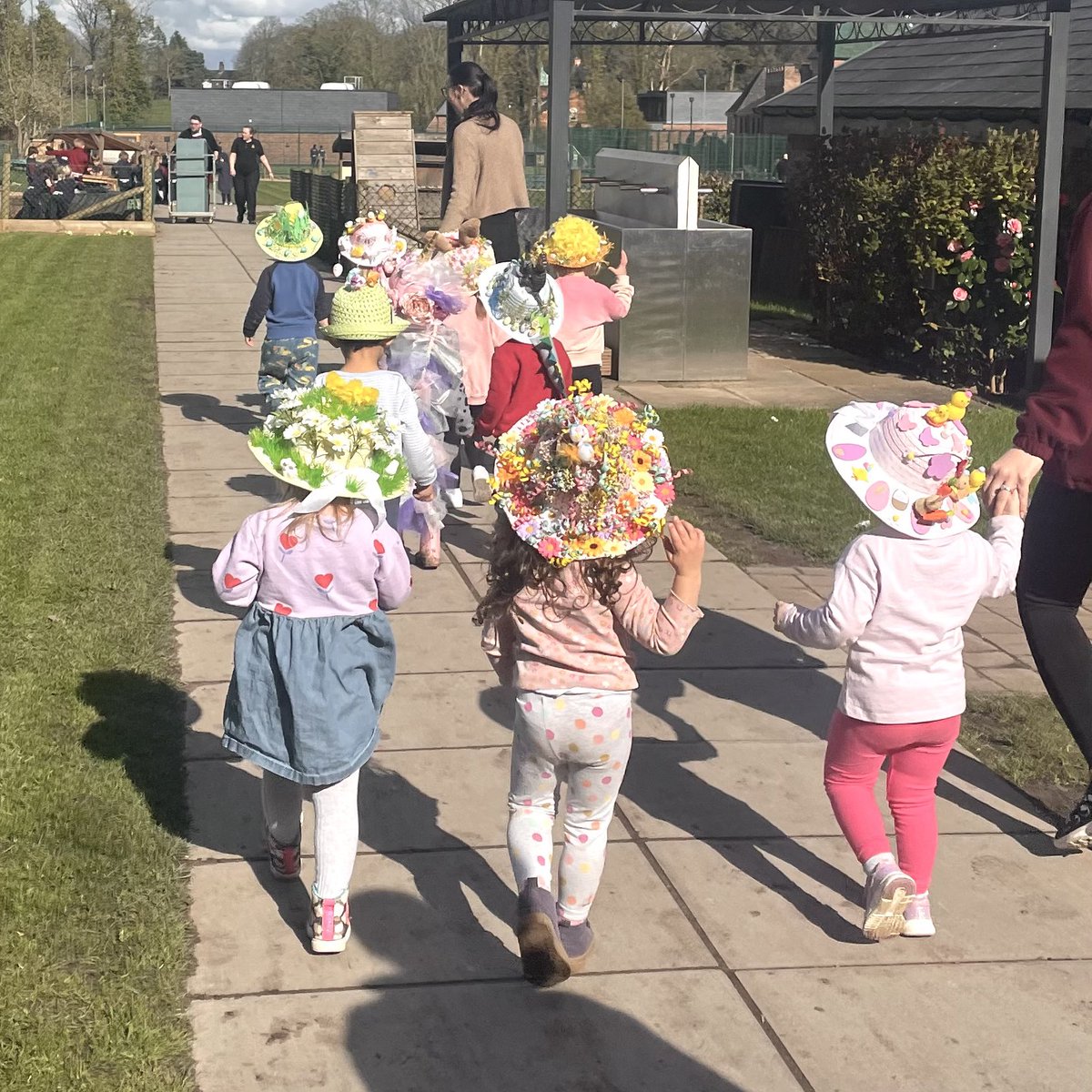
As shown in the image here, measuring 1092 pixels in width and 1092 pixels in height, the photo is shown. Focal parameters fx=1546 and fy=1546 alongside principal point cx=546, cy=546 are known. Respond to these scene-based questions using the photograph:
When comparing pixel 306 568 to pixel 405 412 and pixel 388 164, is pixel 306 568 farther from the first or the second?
pixel 388 164

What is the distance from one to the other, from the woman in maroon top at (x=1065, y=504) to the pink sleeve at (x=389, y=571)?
5.03 feet

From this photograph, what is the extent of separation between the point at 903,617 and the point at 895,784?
1.55 feet

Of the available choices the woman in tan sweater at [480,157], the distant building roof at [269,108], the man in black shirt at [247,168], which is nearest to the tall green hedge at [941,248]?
the woman in tan sweater at [480,157]

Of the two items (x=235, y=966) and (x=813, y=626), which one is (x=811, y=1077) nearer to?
(x=813, y=626)

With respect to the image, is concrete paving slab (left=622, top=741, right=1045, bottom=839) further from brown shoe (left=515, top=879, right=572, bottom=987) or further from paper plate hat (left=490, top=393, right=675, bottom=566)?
paper plate hat (left=490, top=393, right=675, bottom=566)

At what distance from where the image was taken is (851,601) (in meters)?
3.82

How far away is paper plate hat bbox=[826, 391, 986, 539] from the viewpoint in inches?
147

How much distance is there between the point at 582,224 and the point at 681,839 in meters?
3.17

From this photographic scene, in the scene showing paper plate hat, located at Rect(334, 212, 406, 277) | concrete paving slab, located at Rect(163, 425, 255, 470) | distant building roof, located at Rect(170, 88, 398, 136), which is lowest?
concrete paving slab, located at Rect(163, 425, 255, 470)

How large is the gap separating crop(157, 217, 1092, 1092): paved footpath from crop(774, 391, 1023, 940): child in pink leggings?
27cm

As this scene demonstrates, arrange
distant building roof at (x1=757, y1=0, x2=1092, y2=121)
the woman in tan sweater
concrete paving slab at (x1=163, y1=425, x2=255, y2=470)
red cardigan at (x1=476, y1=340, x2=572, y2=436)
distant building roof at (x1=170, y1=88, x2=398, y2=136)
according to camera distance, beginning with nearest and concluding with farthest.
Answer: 1. red cardigan at (x1=476, y1=340, x2=572, y2=436)
2. the woman in tan sweater
3. concrete paving slab at (x1=163, y1=425, x2=255, y2=470)
4. distant building roof at (x1=757, y1=0, x2=1092, y2=121)
5. distant building roof at (x1=170, y1=88, x2=398, y2=136)

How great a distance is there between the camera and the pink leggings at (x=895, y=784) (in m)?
3.96

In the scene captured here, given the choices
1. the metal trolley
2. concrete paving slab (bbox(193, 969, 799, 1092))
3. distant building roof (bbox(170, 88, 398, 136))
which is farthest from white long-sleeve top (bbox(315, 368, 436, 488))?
distant building roof (bbox(170, 88, 398, 136))

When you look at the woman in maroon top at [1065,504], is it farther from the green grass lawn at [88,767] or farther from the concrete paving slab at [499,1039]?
the green grass lawn at [88,767]
